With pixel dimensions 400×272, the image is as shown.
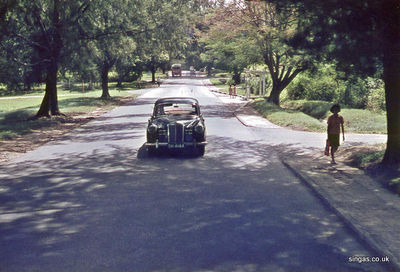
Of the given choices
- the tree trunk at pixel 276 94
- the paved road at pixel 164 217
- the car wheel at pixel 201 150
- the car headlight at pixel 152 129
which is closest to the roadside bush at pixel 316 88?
the tree trunk at pixel 276 94

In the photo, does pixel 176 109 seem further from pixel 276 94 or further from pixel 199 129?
pixel 276 94

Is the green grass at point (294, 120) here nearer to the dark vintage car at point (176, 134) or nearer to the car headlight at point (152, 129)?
the dark vintage car at point (176, 134)

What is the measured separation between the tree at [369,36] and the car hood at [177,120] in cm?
406

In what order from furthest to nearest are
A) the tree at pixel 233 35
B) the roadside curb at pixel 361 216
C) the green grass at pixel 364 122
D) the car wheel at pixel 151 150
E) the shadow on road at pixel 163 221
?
the tree at pixel 233 35 → the green grass at pixel 364 122 → the car wheel at pixel 151 150 → the roadside curb at pixel 361 216 → the shadow on road at pixel 163 221

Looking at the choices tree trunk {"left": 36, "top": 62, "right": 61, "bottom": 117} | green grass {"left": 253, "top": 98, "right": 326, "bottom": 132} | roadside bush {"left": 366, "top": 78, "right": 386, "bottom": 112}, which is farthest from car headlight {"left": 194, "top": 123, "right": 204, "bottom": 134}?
roadside bush {"left": 366, "top": 78, "right": 386, "bottom": 112}

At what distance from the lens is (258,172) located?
10.8 meters

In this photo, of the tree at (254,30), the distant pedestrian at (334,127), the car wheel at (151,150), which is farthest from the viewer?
the tree at (254,30)

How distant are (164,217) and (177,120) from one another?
20.1 ft

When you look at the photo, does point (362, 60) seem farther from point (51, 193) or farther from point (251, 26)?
point (251, 26)

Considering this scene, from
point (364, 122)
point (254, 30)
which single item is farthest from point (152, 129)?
point (254, 30)

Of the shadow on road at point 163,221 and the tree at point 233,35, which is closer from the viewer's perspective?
the shadow on road at point 163,221

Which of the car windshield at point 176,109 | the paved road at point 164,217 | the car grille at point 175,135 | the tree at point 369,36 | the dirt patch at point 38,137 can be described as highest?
the tree at point 369,36

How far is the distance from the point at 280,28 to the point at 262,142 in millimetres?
9447

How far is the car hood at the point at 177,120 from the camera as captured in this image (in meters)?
12.6
